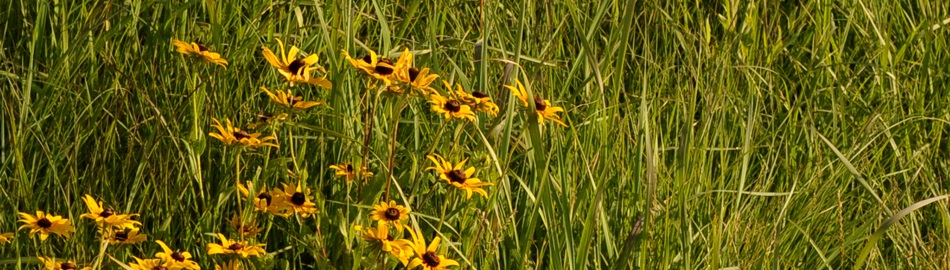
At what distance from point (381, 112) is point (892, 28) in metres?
1.35

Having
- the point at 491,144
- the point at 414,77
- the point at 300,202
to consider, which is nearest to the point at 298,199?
the point at 300,202

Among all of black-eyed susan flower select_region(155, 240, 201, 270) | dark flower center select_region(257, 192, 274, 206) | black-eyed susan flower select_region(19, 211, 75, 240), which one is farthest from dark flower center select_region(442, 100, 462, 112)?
black-eyed susan flower select_region(19, 211, 75, 240)

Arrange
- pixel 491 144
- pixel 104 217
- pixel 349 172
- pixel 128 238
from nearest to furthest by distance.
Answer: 1. pixel 104 217
2. pixel 128 238
3. pixel 349 172
4. pixel 491 144

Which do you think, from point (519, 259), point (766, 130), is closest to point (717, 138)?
point (766, 130)

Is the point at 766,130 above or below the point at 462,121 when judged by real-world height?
below

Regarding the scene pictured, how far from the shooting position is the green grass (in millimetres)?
2000

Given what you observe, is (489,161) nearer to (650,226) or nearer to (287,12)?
(650,226)

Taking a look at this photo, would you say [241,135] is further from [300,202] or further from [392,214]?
[392,214]

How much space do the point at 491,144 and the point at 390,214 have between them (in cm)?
43

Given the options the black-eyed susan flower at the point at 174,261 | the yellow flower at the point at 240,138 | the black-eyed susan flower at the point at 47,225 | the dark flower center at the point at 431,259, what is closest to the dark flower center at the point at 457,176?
the dark flower center at the point at 431,259

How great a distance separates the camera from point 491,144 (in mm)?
2090

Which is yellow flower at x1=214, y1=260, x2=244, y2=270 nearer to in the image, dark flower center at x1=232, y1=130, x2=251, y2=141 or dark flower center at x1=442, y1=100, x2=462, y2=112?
dark flower center at x1=232, y1=130, x2=251, y2=141

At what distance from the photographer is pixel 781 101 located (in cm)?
264

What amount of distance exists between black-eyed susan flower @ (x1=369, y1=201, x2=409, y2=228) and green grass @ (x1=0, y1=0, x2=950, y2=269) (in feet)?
0.20
